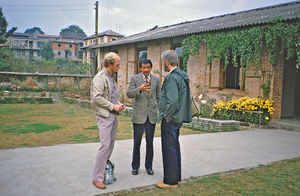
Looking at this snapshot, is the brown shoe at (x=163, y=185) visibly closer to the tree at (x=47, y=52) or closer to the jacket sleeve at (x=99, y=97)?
the jacket sleeve at (x=99, y=97)

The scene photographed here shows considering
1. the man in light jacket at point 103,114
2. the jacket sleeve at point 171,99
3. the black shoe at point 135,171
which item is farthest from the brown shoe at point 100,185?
the jacket sleeve at point 171,99

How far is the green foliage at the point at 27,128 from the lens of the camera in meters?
8.31

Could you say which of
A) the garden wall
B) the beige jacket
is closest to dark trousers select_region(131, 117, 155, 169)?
the beige jacket

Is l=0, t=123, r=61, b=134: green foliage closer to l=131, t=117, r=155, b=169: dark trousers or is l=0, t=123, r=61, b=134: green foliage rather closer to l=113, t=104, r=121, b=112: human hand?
l=131, t=117, r=155, b=169: dark trousers

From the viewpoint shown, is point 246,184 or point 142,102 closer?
point 246,184

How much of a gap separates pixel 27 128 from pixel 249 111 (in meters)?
7.32

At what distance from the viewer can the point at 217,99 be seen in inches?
481

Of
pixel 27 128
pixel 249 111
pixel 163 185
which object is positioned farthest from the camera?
pixel 249 111

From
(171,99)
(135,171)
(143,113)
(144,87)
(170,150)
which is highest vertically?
(144,87)

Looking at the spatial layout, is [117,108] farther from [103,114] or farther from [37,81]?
[37,81]

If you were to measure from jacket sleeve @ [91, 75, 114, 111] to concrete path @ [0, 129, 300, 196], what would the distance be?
1.09m

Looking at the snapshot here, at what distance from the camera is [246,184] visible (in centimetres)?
411

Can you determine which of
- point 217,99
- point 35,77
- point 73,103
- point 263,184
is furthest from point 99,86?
point 35,77

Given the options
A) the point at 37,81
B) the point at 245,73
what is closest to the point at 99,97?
the point at 245,73
